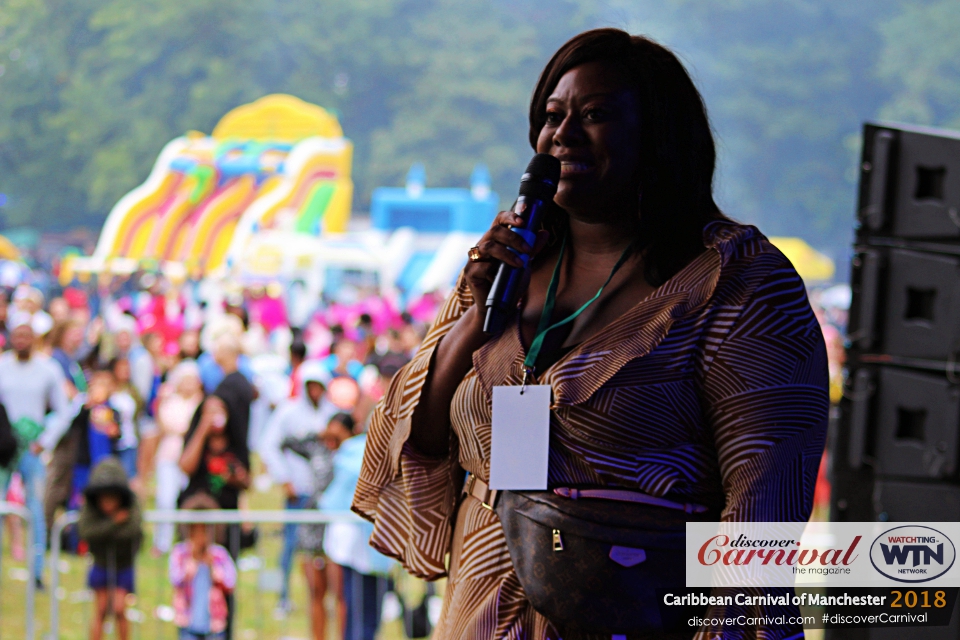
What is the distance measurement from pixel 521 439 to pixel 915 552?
0.87m

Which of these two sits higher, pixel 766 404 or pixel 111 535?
pixel 766 404

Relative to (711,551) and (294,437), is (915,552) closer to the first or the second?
(711,551)

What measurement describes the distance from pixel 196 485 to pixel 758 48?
2000 inches

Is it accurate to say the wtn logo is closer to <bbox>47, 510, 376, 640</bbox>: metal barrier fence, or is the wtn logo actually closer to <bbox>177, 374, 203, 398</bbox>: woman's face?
<bbox>47, 510, 376, 640</bbox>: metal barrier fence

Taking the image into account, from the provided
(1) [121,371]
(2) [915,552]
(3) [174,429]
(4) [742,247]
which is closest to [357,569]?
(3) [174,429]

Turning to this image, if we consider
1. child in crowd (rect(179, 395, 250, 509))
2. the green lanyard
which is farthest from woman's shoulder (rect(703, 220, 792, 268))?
child in crowd (rect(179, 395, 250, 509))

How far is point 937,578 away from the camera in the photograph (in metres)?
1.83

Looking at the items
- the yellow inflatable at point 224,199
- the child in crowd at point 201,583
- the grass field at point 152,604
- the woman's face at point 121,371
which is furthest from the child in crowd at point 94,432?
the yellow inflatable at point 224,199

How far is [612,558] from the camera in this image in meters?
1.33

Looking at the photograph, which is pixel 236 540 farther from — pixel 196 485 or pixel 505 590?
pixel 505 590

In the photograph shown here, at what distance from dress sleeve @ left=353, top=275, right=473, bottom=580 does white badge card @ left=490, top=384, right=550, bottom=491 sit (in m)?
0.24

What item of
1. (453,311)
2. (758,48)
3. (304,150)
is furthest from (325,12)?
(453,311)

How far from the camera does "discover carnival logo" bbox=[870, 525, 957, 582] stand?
1.79 metres

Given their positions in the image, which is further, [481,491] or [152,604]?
[152,604]
